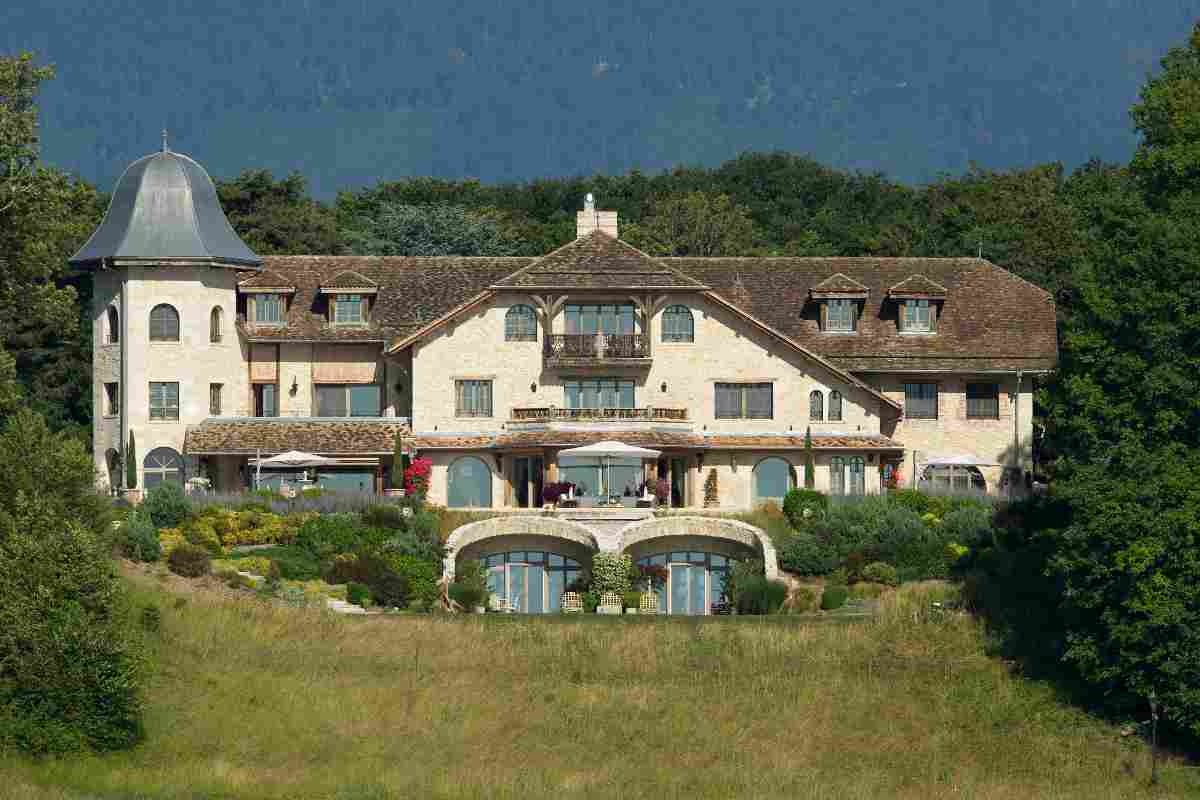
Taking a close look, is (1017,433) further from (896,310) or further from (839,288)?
(839,288)

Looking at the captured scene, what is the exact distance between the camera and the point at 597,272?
72812 millimetres

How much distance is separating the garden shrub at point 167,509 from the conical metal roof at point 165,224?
999cm

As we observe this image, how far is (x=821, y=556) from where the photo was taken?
63.6 metres

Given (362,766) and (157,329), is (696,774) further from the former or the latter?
(157,329)

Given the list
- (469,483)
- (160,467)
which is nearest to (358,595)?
(469,483)

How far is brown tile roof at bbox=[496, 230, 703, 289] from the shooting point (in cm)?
7256

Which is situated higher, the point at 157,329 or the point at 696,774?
the point at 157,329

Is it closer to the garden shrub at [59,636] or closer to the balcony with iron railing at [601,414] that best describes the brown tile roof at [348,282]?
the balcony with iron railing at [601,414]

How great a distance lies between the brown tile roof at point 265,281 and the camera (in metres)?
76.3

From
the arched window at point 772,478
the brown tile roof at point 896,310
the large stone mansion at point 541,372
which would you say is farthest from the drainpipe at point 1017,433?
the arched window at point 772,478

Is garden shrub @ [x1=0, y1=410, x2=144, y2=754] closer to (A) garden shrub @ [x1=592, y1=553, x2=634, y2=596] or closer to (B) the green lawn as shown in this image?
(B) the green lawn

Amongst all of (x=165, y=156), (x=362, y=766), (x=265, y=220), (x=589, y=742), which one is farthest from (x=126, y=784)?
(x=265, y=220)

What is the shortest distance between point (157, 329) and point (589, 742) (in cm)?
2890

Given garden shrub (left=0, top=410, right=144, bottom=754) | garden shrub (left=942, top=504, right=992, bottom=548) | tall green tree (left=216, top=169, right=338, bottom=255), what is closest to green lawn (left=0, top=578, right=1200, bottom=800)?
garden shrub (left=0, top=410, right=144, bottom=754)
